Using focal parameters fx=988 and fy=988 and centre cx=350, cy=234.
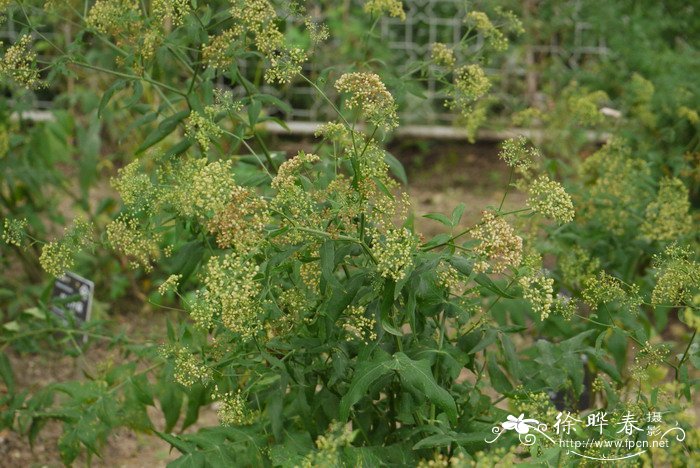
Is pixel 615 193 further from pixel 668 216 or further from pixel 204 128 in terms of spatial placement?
pixel 204 128

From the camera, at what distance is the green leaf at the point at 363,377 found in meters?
2.17

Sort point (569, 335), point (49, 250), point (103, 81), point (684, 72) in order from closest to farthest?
1. point (49, 250)
2. point (569, 335)
3. point (684, 72)
4. point (103, 81)

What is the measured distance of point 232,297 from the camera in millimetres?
2057

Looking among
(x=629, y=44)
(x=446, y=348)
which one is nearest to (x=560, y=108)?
(x=629, y=44)

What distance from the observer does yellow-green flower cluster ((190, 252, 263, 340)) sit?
6.70 feet

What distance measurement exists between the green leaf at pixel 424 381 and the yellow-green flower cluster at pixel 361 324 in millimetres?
92

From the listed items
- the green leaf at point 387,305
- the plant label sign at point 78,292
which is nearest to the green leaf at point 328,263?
the green leaf at point 387,305

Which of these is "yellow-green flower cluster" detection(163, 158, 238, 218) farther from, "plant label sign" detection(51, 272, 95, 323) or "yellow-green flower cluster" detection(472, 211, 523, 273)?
"plant label sign" detection(51, 272, 95, 323)

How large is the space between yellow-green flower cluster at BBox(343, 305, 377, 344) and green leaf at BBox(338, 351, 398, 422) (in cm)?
6

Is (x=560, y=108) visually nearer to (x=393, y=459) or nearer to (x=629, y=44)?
(x=629, y=44)

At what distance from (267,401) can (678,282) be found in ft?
3.42

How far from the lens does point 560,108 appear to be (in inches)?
215

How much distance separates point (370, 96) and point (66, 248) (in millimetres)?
814

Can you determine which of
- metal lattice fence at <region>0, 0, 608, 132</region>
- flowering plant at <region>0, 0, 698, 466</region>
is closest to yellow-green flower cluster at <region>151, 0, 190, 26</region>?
flowering plant at <region>0, 0, 698, 466</region>
